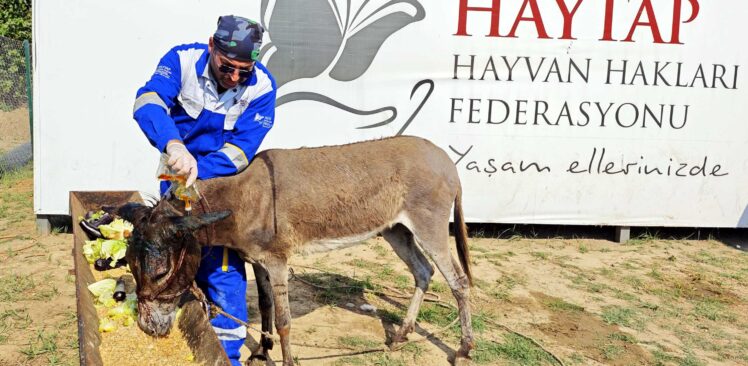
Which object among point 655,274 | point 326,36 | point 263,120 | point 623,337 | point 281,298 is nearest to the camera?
point 263,120

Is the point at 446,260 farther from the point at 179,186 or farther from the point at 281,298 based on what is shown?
the point at 179,186

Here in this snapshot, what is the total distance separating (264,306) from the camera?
4.45 metres

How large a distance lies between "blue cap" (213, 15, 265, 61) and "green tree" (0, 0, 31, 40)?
13206 millimetres

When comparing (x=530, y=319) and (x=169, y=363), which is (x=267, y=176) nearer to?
(x=169, y=363)

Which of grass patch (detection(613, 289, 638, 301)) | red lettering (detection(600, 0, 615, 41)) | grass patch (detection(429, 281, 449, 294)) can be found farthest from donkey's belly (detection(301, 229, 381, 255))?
red lettering (detection(600, 0, 615, 41))

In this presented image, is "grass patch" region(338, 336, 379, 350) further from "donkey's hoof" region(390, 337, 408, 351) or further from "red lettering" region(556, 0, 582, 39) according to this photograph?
"red lettering" region(556, 0, 582, 39)

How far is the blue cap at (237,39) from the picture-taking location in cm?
332

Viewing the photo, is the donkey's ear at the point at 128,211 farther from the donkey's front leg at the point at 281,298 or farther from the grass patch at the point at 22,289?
the grass patch at the point at 22,289

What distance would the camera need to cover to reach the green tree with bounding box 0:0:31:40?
14211 millimetres

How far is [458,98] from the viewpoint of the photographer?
7.55 meters

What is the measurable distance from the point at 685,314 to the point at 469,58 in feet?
11.7

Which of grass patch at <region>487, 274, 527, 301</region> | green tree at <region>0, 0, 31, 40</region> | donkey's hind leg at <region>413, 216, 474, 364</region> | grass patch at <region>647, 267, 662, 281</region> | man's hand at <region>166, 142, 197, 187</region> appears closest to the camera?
man's hand at <region>166, 142, 197, 187</region>

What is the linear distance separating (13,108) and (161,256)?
305 inches

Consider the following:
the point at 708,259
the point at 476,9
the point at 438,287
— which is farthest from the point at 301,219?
the point at 708,259
